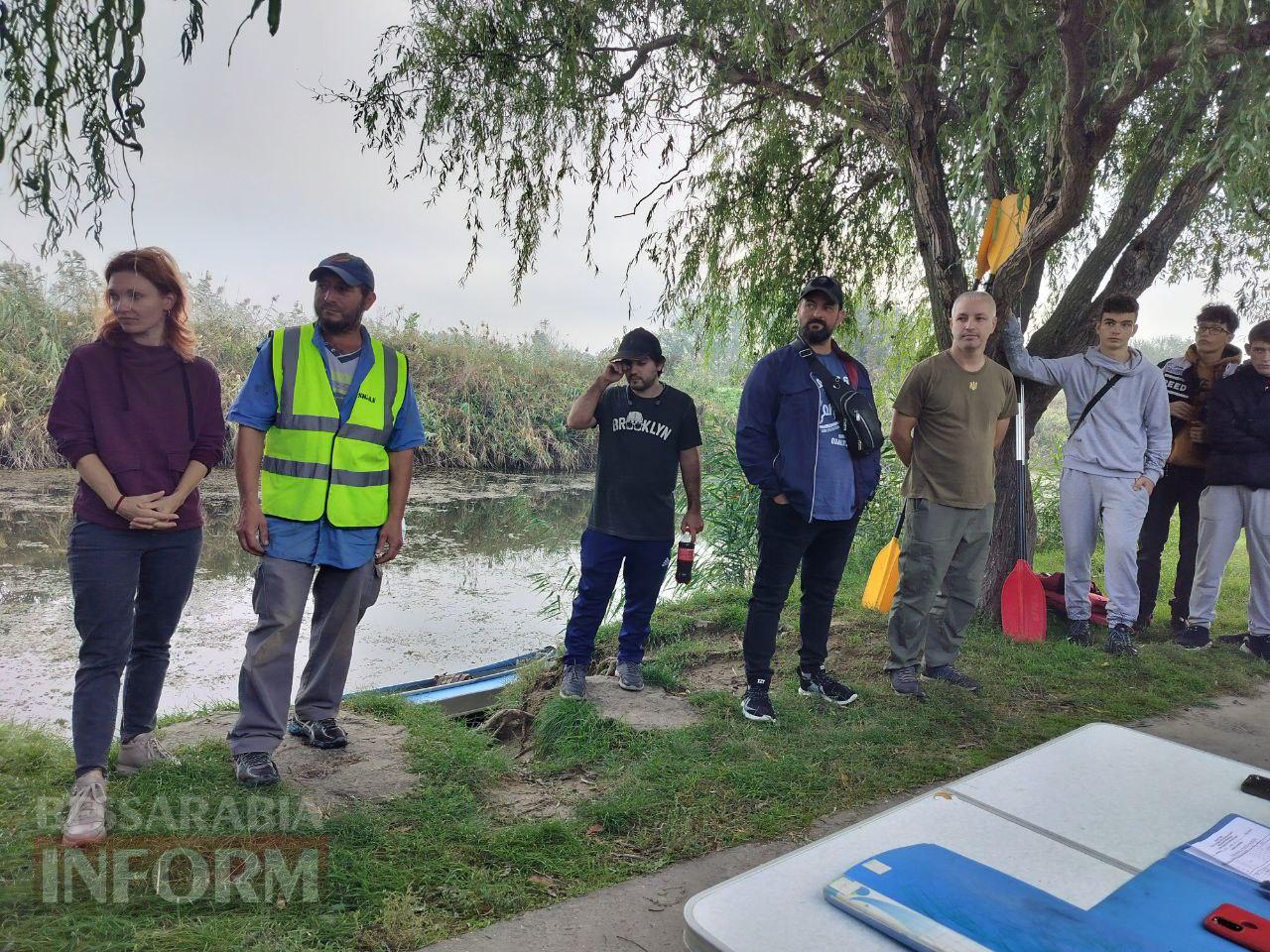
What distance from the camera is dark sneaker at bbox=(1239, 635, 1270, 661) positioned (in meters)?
4.85

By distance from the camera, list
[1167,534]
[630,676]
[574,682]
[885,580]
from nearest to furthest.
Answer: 1. [574,682]
2. [630,676]
3. [885,580]
4. [1167,534]

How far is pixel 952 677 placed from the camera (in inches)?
166

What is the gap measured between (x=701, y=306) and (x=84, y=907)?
17.2 feet

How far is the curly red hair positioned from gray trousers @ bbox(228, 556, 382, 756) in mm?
781

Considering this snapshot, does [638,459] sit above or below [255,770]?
above

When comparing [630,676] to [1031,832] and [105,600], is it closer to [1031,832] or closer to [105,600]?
[105,600]

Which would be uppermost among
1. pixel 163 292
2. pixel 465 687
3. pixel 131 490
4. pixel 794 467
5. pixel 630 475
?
pixel 163 292

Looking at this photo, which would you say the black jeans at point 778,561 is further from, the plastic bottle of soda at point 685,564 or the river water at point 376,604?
the river water at point 376,604

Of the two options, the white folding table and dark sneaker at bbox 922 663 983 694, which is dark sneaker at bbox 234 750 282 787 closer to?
the white folding table

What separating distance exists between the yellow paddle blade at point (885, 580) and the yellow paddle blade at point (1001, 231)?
167cm

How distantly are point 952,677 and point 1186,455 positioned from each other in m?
2.22

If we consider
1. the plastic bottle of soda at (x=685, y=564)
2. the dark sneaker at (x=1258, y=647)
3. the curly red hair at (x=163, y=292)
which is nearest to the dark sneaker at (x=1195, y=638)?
the dark sneaker at (x=1258, y=647)

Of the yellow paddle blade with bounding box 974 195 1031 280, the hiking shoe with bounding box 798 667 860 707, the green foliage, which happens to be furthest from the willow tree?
the green foliage

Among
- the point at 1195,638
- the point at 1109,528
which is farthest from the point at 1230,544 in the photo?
the point at 1109,528
